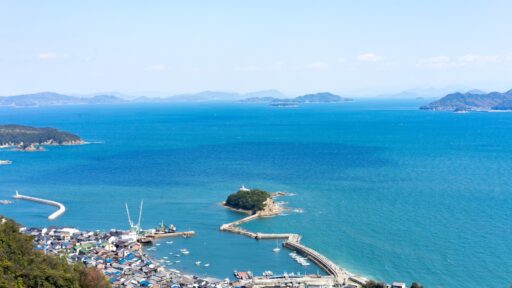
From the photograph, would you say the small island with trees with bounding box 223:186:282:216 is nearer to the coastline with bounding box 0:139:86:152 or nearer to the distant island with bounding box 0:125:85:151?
the coastline with bounding box 0:139:86:152

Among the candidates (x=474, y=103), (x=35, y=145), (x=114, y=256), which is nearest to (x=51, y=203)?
(x=114, y=256)

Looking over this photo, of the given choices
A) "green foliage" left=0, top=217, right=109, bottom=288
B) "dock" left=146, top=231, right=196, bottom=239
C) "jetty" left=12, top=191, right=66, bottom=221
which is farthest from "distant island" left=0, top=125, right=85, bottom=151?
"green foliage" left=0, top=217, right=109, bottom=288

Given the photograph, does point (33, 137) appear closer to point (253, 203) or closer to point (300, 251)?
point (253, 203)

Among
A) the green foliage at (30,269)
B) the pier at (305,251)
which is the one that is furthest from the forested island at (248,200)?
the green foliage at (30,269)

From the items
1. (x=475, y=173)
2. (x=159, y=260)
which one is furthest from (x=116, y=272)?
(x=475, y=173)

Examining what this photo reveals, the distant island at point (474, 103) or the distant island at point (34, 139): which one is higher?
the distant island at point (474, 103)

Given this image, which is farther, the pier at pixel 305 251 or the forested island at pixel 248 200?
the forested island at pixel 248 200

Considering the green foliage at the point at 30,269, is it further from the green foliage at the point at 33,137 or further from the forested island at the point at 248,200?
the green foliage at the point at 33,137
